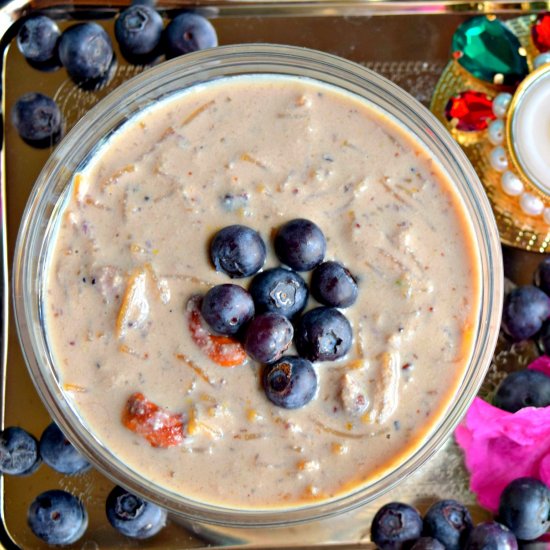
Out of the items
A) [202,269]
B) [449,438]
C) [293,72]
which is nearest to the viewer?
[202,269]

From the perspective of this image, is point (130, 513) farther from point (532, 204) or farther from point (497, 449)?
point (532, 204)

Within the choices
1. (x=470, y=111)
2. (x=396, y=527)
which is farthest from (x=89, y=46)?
(x=396, y=527)

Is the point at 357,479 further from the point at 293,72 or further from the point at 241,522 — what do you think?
the point at 293,72

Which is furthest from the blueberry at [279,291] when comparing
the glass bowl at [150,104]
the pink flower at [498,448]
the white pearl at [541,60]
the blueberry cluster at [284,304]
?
A: the white pearl at [541,60]

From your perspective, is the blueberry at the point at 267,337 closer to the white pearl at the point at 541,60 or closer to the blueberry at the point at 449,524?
the blueberry at the point at 449,524

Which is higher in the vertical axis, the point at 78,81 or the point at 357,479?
the point at 78,81

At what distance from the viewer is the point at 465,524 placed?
195cm

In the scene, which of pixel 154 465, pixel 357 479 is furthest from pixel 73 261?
pixel 357 479

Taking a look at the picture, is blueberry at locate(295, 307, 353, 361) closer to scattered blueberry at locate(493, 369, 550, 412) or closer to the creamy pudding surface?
the creamy pudding surface

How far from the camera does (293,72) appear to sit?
192cm

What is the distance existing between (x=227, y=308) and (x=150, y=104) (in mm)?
508

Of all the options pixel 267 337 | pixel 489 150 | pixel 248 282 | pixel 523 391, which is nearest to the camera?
pixel 267 337

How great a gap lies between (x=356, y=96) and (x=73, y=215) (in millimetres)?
644

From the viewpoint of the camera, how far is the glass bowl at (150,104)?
186cm
